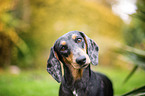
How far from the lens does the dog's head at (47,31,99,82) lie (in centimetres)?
194

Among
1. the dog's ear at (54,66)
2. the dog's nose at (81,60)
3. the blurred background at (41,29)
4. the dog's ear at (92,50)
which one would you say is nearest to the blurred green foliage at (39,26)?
the blurred background at (41,29)

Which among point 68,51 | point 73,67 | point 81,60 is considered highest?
point 68,51

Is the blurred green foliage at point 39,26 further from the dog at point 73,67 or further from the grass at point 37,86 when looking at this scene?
the dog at point 73,67

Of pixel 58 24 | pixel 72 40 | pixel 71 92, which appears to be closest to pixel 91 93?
pixel 71 92

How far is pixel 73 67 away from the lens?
2020 mm

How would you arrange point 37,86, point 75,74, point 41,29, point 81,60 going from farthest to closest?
point 41,29
point 37,86
point 75,74
point 81,60

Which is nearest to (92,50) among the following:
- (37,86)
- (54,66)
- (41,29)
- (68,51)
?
(68,51)

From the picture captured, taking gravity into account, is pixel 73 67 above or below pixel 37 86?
above

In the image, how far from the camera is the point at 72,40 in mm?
2002

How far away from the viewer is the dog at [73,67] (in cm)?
197

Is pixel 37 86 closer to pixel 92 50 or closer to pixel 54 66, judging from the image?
pixel 54 66

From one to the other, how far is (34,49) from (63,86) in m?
8.81

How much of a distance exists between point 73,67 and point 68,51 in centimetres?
25

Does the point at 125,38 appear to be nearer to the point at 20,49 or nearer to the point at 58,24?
the point at 58,24
